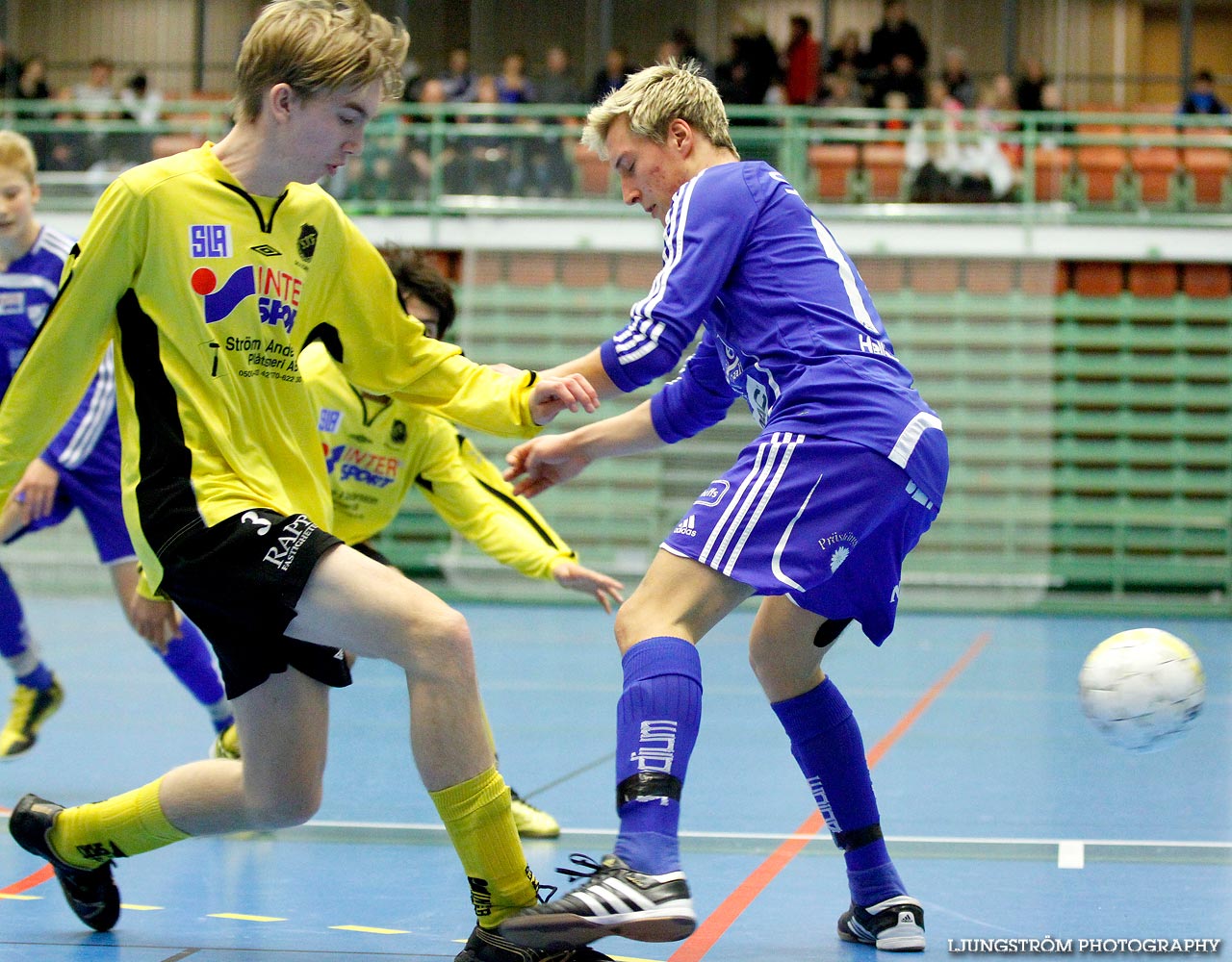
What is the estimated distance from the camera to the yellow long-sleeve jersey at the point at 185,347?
286cm

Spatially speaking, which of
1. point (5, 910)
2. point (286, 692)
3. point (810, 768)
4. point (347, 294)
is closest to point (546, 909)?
point (286, 692)

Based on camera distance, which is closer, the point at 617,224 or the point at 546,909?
the point at 546,909

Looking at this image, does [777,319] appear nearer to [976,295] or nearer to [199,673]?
[199,673]

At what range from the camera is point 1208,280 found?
1321cm

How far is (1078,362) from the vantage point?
1340cm

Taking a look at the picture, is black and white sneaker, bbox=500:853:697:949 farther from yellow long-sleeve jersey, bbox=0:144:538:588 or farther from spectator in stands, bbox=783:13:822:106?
spectator in stands, bbox=783:13:822:106

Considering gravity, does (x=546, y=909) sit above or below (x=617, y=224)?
below

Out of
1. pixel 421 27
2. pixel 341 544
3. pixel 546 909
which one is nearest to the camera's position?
pixel 546 909

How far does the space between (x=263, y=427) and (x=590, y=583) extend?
51.6 inches

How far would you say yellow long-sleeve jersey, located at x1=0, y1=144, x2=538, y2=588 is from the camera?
2.86 meters

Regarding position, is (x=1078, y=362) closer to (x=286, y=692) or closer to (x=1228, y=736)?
(x=1228, y=736)

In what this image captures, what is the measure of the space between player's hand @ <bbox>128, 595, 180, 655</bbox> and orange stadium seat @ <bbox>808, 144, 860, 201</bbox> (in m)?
9.51

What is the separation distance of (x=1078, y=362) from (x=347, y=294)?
11315 millimetres

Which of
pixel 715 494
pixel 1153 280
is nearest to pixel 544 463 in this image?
pixel 715 494
